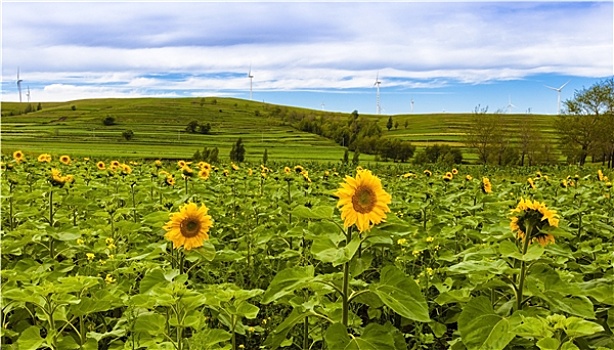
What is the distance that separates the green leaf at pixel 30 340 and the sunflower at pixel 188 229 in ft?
2.73

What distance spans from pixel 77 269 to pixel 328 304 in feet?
7.01

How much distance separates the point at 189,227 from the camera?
3145mm

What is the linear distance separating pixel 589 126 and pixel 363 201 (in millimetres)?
53640

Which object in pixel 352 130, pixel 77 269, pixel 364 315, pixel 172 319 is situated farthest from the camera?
pixel 352 130

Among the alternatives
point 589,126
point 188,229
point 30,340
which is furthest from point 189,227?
point 589,126

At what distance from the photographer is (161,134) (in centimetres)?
6109

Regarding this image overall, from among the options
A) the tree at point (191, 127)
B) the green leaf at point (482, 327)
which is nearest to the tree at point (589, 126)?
the tree at point (191, 127)

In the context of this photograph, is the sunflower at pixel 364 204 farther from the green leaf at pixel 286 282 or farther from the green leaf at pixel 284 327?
the green leaf at pixel 284 327

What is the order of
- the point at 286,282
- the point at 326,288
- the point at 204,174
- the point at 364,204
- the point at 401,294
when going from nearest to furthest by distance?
the point at 401,294, the point at 286,282, the point at 364,204, the point at 326,288, the point at 204,174

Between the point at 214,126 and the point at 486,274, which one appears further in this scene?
the point at 214,126

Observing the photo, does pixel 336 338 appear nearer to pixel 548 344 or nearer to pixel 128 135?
pixel 548 344

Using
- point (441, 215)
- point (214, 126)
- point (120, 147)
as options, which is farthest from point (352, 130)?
point (441, 215)

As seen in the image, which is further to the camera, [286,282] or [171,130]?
[171,130]

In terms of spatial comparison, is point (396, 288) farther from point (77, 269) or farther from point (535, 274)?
point (77, 269)
